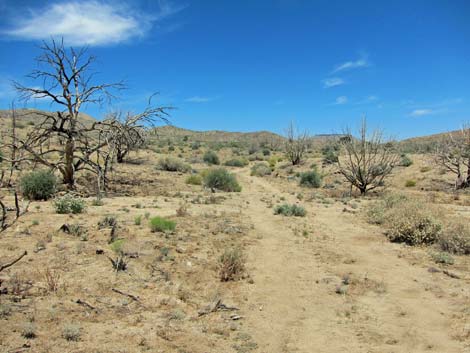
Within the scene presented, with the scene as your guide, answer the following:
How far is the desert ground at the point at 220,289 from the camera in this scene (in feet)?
17.6

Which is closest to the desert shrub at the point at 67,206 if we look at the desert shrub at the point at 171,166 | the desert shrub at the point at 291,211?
the desert shrub at the point at 291,211

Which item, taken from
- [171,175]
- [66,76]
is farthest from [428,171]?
[66,76]

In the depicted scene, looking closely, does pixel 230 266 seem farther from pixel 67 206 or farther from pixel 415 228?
pixel 67 206

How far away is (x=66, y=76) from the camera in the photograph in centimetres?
1669

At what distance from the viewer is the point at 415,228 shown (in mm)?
10602

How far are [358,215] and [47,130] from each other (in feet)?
40.4

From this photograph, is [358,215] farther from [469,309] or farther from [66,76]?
[66,76]

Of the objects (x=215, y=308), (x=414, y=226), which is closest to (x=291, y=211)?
(x=414, y=226)

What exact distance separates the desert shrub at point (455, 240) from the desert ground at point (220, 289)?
0.71ft

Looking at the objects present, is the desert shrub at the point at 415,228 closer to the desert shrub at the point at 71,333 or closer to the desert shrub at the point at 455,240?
the desert shrub at the point at 455,240

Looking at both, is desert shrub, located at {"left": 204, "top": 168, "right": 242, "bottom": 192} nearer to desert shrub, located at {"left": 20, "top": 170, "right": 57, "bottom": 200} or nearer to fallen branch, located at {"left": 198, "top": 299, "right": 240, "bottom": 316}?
desert shrub, located at {"left": 20, "top": 170, "right": 57, "bottom": 200}

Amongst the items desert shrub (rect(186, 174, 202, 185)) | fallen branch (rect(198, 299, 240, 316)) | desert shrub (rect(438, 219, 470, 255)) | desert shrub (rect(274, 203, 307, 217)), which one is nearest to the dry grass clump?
desert shrub (rect(438, 219, 470, 255))

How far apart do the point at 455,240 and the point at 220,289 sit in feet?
20.2

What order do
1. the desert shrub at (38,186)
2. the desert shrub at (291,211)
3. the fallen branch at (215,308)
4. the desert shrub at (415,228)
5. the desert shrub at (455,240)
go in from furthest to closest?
the desert shrub at (38,186)
the desert shrub at (291,211)
the desert shrub at (415,228)
the desert shrub at (455,240)
the fallen branch at (215,308)
